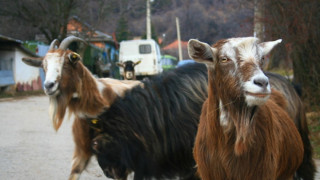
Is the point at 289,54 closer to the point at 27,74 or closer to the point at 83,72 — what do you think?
the point at 83,72

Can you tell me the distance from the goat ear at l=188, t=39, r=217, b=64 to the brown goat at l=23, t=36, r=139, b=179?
216 cm

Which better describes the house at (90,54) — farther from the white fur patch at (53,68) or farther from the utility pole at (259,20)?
the white fur patch at (53,68)

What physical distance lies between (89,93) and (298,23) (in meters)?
4.97

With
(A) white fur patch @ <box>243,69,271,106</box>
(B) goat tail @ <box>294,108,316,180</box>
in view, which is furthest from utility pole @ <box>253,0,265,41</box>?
(A) white fur patch @ <box>243,69,271,106</box>

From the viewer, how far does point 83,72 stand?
5.39 meters

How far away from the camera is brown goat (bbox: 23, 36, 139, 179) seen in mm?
5105

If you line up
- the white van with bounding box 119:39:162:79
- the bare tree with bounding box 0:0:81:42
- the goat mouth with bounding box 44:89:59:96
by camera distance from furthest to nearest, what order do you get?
1. the bare tree with bounding box 0:0:81:42
2. the white van with bounding box 119:39:162:79
3. the goat mouth with bounding box 44:89:59:96

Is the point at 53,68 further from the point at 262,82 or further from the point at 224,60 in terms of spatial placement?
the point at 262,82

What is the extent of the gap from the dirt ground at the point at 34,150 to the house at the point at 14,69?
8749mm

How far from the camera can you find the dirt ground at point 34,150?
6.63 m

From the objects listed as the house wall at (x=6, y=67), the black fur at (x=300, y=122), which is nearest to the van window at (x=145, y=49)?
the house wall at (x=6, y=67)

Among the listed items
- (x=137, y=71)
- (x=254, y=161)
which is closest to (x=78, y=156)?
(x=254, y=161)

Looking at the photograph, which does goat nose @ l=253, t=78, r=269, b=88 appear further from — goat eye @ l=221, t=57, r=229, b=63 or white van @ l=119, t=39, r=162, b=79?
white van @ l=119, t=39, r=162, b=79

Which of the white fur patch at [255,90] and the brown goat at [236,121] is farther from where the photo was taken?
the brown goat at [236,121]
